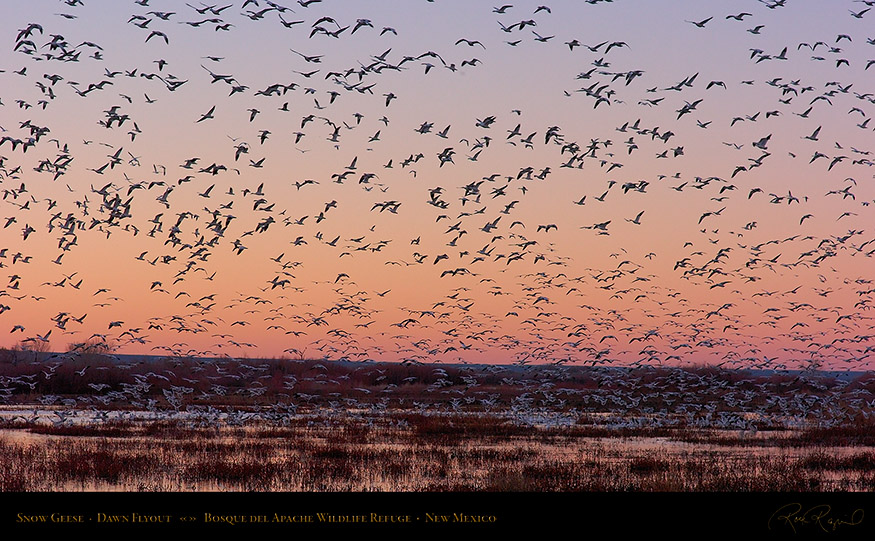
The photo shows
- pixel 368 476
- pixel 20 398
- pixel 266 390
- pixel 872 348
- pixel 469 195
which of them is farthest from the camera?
pixel 266 390

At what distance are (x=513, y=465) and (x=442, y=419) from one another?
15.5 metres

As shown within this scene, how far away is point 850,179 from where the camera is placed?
97.6ft

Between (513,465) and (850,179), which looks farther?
(850,179)
